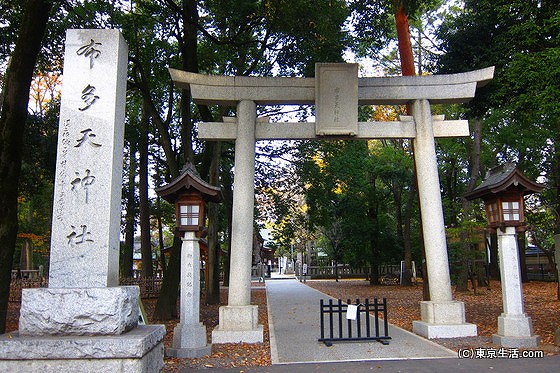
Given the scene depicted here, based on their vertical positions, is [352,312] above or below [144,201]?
below

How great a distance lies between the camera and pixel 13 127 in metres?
10.0

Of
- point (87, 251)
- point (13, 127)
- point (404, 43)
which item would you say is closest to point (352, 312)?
point (87, 251)

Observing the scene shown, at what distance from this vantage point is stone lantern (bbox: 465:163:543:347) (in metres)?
9.23

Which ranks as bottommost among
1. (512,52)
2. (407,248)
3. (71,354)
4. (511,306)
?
(511,306)

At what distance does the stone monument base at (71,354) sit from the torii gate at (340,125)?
5.78 meters

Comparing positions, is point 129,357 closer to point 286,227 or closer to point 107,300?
point 107,300

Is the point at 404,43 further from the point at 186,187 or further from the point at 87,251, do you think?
the point at 87,251

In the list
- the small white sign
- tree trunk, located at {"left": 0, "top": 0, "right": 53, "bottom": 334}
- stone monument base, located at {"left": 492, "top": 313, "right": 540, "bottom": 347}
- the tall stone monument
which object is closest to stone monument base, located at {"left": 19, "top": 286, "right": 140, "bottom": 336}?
the tall stone monument

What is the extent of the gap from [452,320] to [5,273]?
10.0 metres

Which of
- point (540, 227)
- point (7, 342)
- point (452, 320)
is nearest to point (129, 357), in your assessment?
point (7, 342)

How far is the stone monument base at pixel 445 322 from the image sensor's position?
1016 centimetres

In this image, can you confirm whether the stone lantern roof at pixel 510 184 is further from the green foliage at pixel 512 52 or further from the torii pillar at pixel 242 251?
the torii pillar at pixel 242 251

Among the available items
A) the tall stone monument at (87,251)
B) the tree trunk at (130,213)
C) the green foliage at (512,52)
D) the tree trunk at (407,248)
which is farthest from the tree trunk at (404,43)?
the tree trunk at (130,213)

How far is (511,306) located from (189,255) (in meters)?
6.84
